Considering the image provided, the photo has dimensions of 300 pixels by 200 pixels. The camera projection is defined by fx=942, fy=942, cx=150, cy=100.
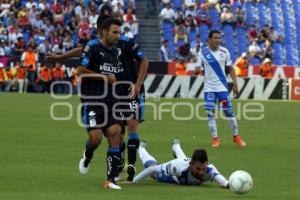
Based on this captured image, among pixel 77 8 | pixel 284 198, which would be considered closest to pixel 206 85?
pixel 284 198

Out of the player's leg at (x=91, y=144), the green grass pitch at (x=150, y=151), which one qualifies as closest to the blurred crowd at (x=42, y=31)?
the green grass pitch at (x=150, y=151)

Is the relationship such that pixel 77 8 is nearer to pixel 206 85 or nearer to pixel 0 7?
pixel 0 7

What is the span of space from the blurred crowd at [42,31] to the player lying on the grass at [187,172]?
93.2ft

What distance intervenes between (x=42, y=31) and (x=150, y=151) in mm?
27181

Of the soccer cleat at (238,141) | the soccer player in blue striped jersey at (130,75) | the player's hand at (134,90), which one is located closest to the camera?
the player's hand at (134,90)

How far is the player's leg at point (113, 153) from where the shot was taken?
475 inches

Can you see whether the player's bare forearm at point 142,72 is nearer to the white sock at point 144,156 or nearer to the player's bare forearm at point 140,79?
the player's bare forearm at point 140,79

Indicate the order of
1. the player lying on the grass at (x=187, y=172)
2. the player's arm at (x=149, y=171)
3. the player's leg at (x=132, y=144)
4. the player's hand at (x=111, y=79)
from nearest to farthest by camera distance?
the player lying on the grass at (x=187, y=172) < the player's hand at (x=111, y=79) < the player's arm at (x=149, y=171) < the player's leg at (x=132, y=144)

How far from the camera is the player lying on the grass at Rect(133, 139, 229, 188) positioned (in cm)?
1209

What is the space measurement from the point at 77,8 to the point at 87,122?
3336cm

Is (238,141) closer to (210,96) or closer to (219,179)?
(210,96)

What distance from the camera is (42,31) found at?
43875 mm

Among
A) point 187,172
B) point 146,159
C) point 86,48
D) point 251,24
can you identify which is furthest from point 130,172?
point 251,24

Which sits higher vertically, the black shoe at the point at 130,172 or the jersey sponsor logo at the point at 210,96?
the jersey sponsor logo at the point at 210,96
